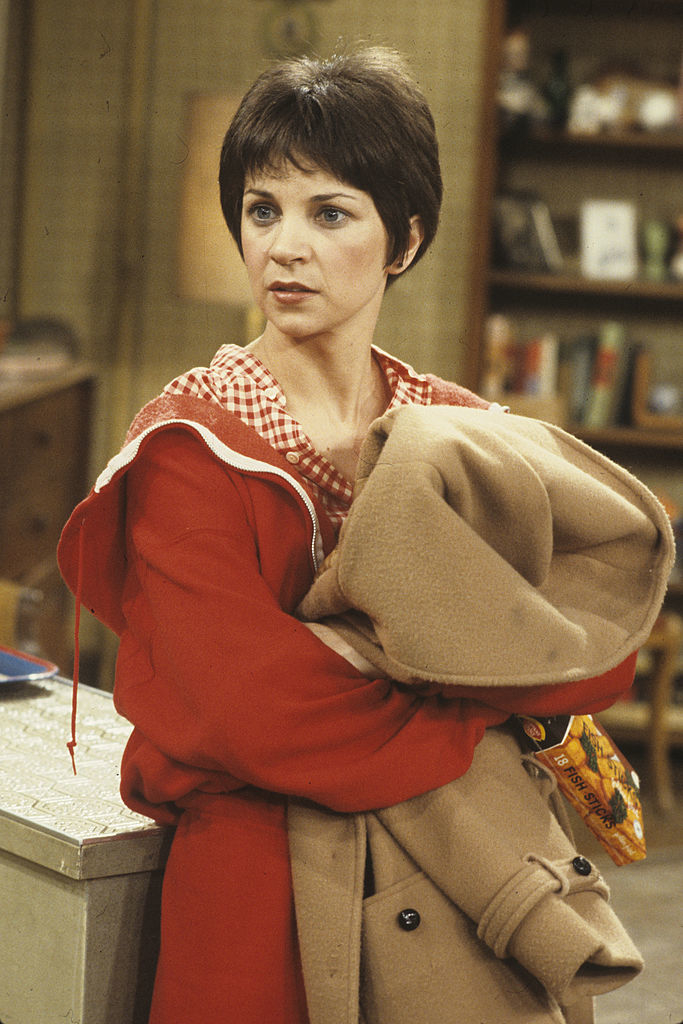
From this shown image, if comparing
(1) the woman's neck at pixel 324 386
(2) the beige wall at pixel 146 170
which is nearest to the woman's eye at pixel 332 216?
(1) the woman's neck at pixel 324 386

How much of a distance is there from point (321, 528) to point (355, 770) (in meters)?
0.22

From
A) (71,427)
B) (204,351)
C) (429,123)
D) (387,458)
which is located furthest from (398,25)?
(387,458)

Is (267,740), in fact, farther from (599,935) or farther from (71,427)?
(71,427)

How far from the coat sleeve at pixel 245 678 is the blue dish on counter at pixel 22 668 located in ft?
1.67

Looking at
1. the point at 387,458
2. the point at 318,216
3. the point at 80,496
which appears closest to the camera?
the point at 387,458

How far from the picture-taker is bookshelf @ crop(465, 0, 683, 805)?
155 inches

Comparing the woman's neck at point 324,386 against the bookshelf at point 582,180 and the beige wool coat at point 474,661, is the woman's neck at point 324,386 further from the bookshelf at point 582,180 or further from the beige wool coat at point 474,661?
the bookshelf at point 582,180

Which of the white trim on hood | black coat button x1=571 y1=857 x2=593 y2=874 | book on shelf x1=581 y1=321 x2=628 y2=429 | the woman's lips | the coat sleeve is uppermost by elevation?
the woman's lips

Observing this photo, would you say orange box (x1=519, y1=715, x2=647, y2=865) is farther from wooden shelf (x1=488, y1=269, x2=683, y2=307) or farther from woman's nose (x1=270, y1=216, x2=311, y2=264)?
wooden shelf (x1=488, y1=269, x2=683, y2=307)

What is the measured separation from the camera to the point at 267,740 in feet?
3.12

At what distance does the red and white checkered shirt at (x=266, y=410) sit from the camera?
1.09 m

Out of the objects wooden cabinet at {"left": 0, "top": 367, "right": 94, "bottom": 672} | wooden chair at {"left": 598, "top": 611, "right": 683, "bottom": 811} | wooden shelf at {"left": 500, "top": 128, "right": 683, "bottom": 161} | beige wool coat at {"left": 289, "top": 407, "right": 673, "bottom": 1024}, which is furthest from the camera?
wooden shelf at {"left": 500, "top": 128, "right": 683, "bottom": 161}

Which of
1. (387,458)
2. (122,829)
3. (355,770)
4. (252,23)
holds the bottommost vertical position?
(122,829)

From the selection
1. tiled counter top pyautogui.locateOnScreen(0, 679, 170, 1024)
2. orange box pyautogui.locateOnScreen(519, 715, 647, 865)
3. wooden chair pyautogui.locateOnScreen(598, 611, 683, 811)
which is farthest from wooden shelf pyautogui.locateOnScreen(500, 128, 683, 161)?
tiled counter top pyautogui.locateOnScreen(0, 679, 170, 1024)
